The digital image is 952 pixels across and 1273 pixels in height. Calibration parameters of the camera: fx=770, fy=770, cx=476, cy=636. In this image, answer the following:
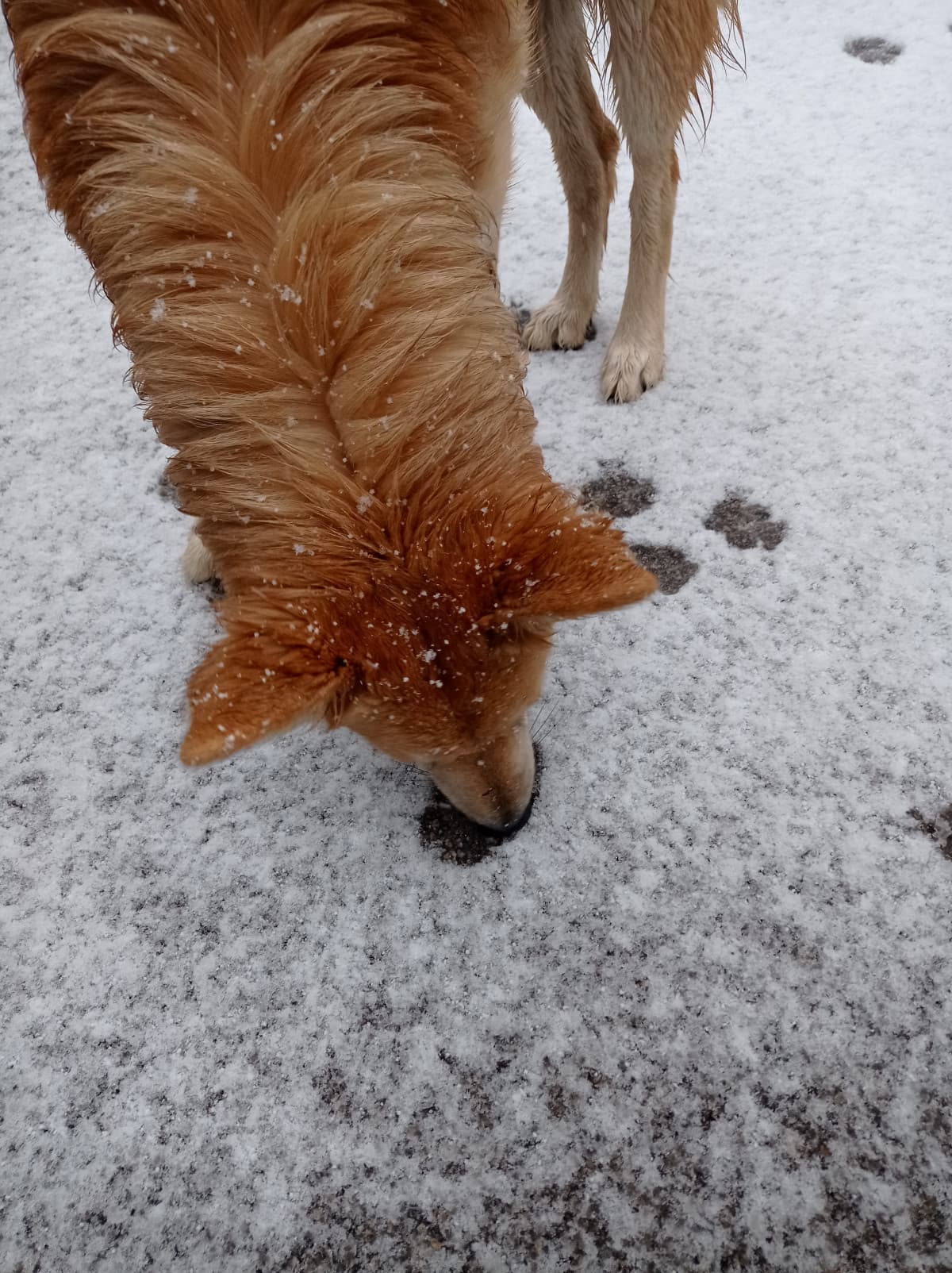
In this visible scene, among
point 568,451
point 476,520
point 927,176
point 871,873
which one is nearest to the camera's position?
point 476,520

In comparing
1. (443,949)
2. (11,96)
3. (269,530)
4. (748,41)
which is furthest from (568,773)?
(11,96)

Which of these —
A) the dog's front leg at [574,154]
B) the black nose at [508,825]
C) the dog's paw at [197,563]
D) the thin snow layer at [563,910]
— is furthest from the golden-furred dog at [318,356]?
the dog's front leg at [574,154]

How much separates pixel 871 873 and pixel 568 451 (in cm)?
173

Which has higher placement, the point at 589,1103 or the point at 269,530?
the point at 269,530

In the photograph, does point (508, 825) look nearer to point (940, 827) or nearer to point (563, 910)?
point (563, 910)

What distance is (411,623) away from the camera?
1448 mm

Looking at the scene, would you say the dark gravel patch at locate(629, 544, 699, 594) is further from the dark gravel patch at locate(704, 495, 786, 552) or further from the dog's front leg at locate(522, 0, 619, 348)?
the dog's front leg at locate(522, 0, 619, 348)

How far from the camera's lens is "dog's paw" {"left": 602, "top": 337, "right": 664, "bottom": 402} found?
3.00 metres

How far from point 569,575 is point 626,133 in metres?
2.13

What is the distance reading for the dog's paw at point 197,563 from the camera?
8.55 feet

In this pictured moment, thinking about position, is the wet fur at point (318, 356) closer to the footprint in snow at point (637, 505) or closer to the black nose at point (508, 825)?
the black nose at point (508, 825)

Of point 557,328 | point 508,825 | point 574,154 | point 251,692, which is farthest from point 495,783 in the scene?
point 574,154

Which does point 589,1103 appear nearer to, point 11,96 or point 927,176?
point 927,176

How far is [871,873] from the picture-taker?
1.98 meters
